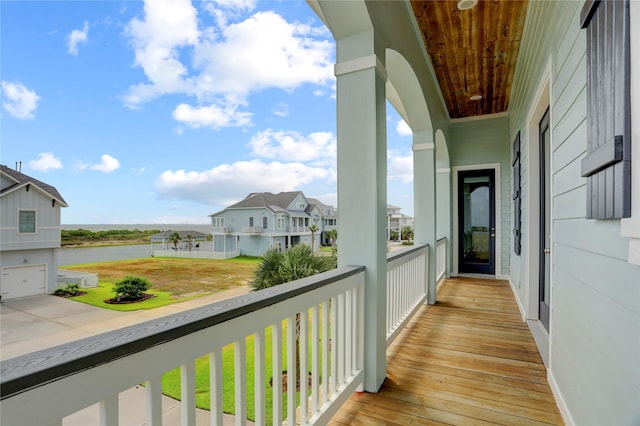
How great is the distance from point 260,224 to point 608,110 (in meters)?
1.46

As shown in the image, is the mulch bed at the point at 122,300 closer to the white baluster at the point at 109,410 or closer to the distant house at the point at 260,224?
the white baluster at the point at 109,410

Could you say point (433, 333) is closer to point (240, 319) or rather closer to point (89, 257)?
point (240, 319)

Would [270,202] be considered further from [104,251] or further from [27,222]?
[27,222]

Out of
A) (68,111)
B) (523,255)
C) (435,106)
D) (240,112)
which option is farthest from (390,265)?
(435,106)

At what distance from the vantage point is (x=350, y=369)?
6.62ft

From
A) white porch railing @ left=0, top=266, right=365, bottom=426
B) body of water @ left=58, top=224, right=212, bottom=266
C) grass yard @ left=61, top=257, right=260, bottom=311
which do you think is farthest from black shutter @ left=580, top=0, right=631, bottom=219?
body of water @ left=58, top=224, right=212, bottom=266

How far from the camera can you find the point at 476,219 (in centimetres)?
623

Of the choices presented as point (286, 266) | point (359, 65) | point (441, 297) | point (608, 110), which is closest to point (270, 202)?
point (286, 266)

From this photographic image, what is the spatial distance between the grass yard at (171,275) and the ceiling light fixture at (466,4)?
2.78m

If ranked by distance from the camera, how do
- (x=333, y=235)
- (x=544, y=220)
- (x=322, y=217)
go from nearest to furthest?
(x=322, y=217) < (x=333, y=235) < (x=544, y=220)

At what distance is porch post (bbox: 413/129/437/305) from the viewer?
4254 millimetres

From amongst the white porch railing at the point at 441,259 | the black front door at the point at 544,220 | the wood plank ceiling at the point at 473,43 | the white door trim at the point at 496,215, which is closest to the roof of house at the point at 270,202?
the wood plank ceiling at the point at 473,43

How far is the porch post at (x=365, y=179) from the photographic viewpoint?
205cm

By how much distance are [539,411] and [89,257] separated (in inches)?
97.5
